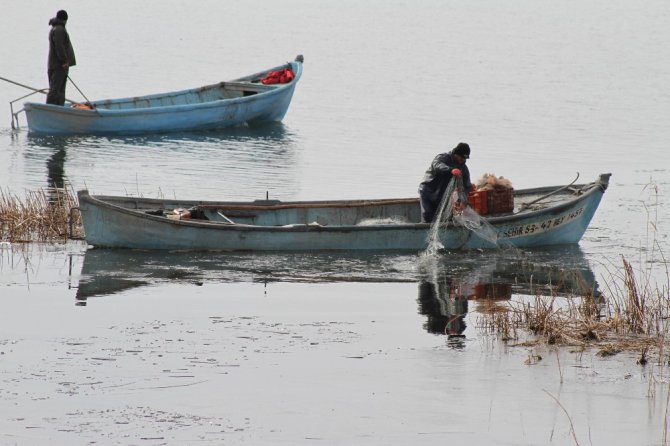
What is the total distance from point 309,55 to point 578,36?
1447 centimetres

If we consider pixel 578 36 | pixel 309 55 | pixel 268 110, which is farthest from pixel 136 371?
pixel 578 36

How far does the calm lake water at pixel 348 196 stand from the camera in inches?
352

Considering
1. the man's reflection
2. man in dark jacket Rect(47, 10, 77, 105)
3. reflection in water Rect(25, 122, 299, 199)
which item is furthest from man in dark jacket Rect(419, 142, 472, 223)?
man in dark jacket Rect(47, 10, 77, 105)

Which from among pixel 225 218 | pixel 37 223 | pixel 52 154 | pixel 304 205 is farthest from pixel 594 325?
pixel 52 154

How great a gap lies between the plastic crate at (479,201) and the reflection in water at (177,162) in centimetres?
557

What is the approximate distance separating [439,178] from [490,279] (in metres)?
1.47

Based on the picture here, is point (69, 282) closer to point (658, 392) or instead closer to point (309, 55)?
point (658, 392)

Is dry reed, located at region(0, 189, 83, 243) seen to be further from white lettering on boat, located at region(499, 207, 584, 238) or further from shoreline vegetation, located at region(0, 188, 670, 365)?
shoreline vegetation, located at region(0, 188, 670, 365)

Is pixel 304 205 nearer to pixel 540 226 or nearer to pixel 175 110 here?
pixel 540 226

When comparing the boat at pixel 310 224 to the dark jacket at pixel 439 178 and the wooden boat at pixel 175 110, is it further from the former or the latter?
the wooden boat at pixel 175 110

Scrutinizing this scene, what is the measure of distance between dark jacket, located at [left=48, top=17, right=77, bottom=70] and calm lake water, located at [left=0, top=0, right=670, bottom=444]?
5.64ft

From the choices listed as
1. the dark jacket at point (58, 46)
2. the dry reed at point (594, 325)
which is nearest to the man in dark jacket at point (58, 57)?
the dark jacket at point (58, 46)

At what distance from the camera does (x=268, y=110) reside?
26.7 m

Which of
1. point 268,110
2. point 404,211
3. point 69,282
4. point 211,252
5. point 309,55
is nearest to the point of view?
point 69,282
